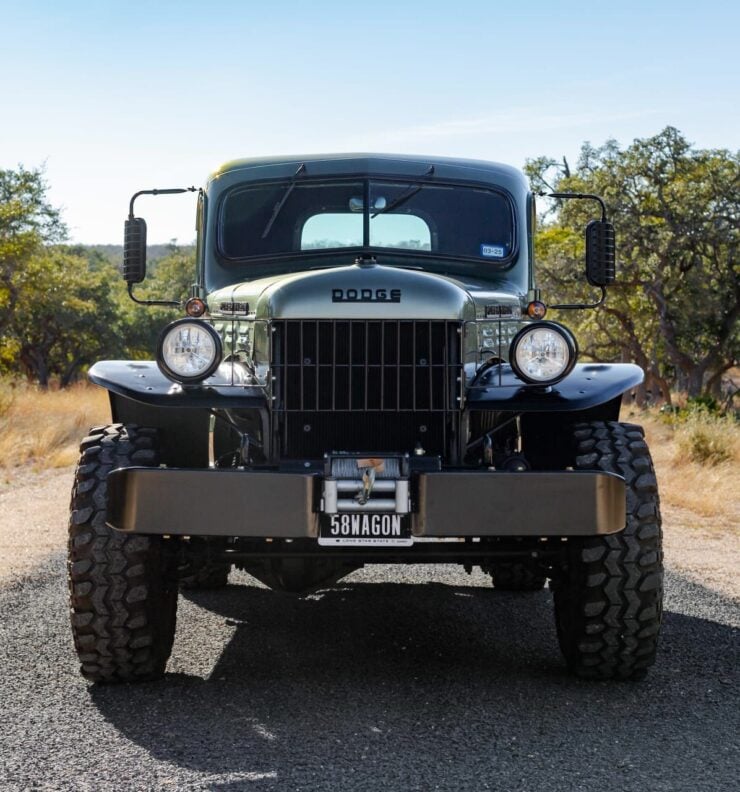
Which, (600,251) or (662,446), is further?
(662,446)

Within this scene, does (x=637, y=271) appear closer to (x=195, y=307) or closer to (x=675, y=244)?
(x=675, y=244)

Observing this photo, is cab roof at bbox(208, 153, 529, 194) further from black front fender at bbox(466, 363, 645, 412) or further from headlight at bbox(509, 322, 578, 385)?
headlight at bbox(509, 322, 578, 385)

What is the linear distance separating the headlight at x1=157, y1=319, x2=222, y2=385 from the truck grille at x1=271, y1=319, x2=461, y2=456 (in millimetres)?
267

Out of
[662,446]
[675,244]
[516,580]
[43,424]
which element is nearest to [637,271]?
[675,244]

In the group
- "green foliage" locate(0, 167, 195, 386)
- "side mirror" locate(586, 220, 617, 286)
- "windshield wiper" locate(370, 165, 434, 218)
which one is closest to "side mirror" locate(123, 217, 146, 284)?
"windshield wiper" locate(370, 165, 434, 218)

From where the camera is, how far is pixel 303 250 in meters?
6.19

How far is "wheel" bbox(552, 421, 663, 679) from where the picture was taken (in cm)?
488

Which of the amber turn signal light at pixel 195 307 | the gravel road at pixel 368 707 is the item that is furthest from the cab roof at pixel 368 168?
the gravel road at pixel 368 707

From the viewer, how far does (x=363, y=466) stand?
15.1ft

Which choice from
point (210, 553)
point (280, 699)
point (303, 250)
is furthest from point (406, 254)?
point (280, 699)

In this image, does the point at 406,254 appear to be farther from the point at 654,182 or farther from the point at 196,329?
the point at 654,182

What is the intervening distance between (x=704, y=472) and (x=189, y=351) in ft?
33.7

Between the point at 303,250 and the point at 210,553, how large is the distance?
6.10 ft

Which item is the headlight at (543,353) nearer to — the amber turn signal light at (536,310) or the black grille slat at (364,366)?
the black grille slat at (364,366)
